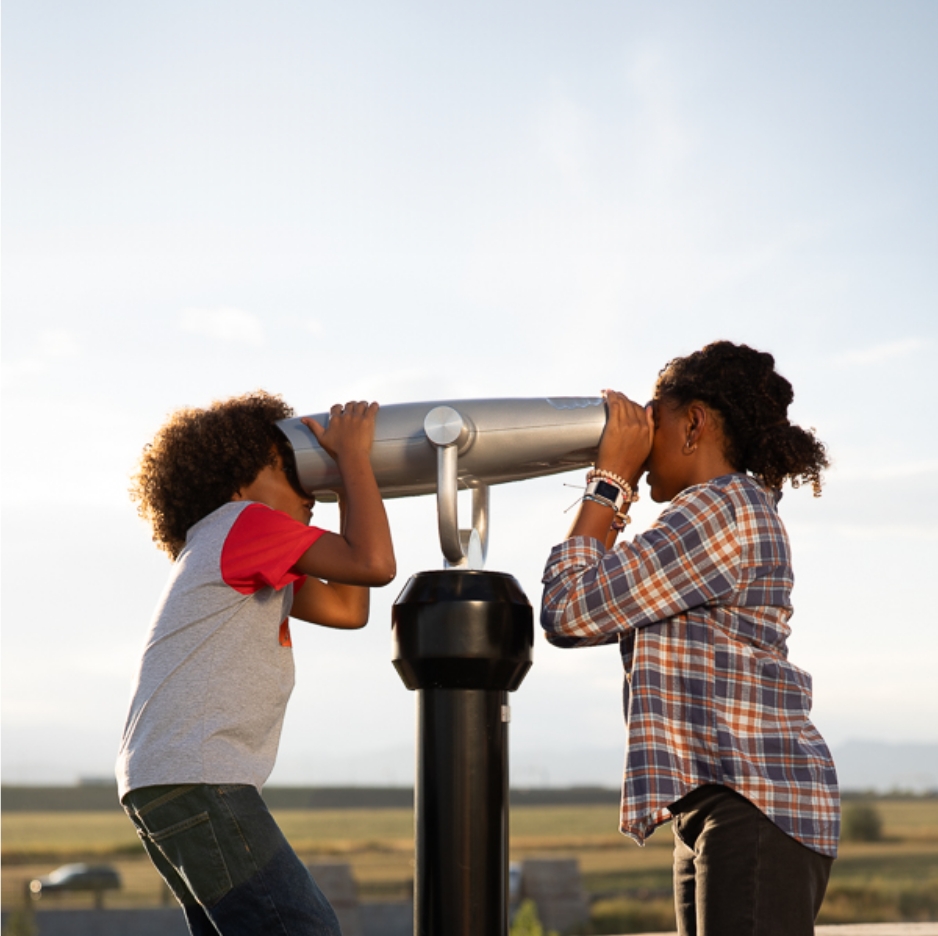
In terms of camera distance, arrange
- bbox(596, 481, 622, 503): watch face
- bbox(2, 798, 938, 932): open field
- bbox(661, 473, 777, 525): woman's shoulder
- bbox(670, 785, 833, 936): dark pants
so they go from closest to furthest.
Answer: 1. bbox(670, 785, 833, 936): dark pants
2. bbox(661, 473, 777, 525): woman's shoulder
3. bbox(596, 481, 622, 503): watch face
4. bbox(2, 798, 938, 932): open field

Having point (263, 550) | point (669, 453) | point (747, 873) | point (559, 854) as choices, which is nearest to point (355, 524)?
point (263, 550)

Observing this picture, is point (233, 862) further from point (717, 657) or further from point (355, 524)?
point (717, 657)

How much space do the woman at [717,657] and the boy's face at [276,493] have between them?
0.53 meters

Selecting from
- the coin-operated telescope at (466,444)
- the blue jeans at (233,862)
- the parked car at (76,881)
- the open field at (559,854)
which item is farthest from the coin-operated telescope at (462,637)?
the parked car at (76,881)

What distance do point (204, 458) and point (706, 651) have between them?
0.92m

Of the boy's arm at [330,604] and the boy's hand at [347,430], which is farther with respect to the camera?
the boy's arm at [330,604]

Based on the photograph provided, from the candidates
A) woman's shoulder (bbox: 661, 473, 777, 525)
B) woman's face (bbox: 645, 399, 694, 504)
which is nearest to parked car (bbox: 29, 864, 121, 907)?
woman's face (bbox: 645, 399, 694, 504)

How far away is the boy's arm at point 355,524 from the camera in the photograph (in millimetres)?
1892

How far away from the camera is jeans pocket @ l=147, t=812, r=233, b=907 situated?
1.77 m

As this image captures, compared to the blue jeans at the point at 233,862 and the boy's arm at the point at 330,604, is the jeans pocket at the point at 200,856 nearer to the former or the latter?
the blue jeans at the point at 233,862

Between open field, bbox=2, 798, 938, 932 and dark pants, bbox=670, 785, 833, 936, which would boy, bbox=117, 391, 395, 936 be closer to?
dark pants, bbox=670, 785, 833, 936

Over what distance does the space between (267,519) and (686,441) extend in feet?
2.32

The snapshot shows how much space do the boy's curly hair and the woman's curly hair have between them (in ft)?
2.37

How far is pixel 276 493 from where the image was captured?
214 cm
